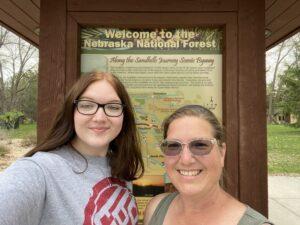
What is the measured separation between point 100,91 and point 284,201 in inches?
335

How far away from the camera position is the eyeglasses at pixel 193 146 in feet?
5.72

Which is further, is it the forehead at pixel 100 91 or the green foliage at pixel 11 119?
the green foliage at pixel 11 119

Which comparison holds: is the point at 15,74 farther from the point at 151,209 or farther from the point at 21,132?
the point at 151,209

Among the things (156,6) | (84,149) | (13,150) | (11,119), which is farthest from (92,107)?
(11,119)

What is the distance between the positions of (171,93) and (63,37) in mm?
865

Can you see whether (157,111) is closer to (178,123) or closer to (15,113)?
(178,123)

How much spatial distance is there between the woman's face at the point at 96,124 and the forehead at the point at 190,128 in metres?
0.27

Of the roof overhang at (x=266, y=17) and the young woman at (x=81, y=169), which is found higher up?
the roof overhang at (x=266, y=17)

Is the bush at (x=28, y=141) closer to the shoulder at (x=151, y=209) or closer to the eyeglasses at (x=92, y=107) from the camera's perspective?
the shoulder at (x=151, y=209)

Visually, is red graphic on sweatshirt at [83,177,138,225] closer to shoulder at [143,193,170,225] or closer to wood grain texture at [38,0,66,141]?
shoulder at [143,193,170,225]

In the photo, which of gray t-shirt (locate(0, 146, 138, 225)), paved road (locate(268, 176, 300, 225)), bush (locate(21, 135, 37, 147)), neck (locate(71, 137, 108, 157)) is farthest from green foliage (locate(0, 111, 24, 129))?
gray t-shirt (locate(0, 146, 138, 225))

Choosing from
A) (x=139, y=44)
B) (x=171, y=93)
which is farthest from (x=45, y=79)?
(x=171, y=93)

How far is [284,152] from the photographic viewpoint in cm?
2264

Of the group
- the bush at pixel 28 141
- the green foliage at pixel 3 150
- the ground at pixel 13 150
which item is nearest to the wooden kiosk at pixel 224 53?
the ground at pixel 13 150
